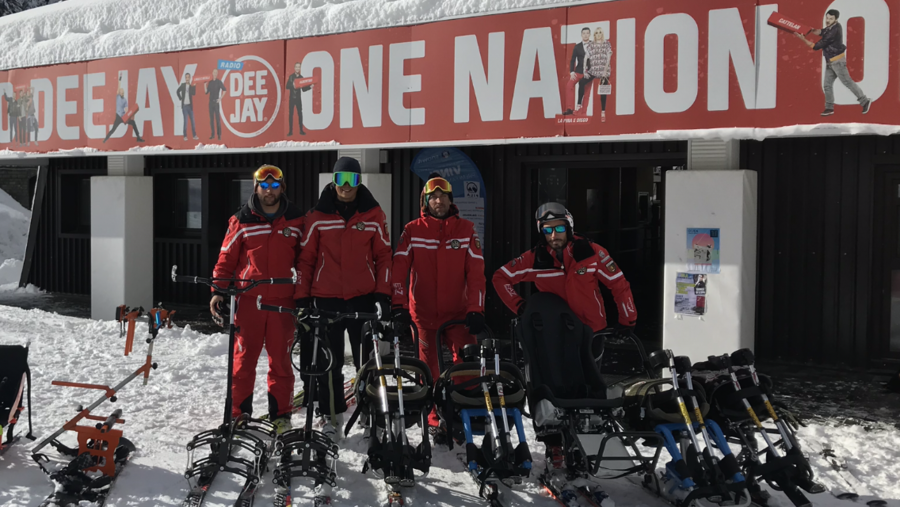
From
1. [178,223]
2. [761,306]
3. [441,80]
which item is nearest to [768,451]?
[761,306]

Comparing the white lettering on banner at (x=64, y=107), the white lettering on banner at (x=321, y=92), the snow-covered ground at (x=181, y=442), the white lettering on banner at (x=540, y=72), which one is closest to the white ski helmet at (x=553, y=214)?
the snow-covered ground at (x=181, y=442)

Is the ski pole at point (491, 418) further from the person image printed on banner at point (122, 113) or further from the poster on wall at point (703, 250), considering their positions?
the person image printed on banner at point (122, 113)

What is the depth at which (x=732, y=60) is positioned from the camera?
615 cm

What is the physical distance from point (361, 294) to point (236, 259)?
84 centimetres

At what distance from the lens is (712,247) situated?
6.70 m

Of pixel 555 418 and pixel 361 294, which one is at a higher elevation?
pixel 361 294

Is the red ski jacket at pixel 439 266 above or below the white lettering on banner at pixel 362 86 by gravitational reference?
below

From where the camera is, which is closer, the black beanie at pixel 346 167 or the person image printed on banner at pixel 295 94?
the black beanie at pixel 346 167

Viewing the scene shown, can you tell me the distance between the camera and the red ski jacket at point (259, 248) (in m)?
5.23

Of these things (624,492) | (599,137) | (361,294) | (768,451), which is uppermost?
(599,137)

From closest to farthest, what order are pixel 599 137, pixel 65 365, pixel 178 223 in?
pixel 599 137 → pixel 65 365 → pixel 178 223

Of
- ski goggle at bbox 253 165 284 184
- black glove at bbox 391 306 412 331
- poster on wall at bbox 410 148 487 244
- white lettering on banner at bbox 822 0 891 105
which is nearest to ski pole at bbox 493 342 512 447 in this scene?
black glove at bbox 391 306 412 331

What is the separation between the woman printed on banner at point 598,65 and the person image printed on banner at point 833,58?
1544 mm

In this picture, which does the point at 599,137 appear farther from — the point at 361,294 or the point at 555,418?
the point at 555,418
